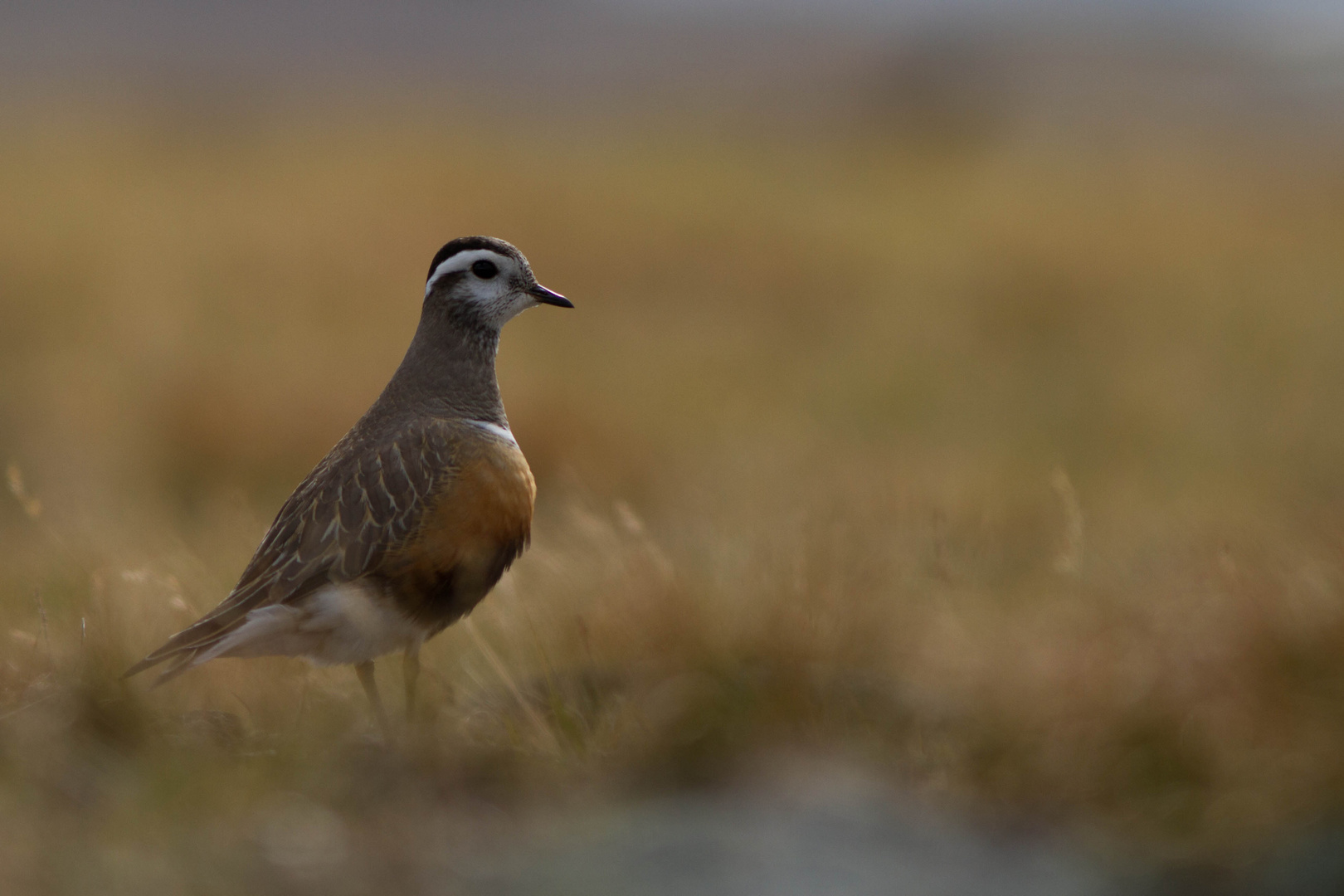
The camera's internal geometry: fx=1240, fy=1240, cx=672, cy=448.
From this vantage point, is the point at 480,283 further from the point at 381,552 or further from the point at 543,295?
the point at 381,552

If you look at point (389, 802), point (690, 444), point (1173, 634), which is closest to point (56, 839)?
point (389, 802)

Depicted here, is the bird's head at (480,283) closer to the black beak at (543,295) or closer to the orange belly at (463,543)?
the black beak at (543,295)

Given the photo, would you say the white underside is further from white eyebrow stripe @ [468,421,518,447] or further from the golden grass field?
white eyebrow stripe @ [468,421,518,447]

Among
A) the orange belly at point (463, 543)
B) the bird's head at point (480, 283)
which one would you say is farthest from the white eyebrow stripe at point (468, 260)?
the orange belly at point (463, 543)

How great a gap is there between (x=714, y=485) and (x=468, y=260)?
17.9 feet

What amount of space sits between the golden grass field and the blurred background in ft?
0.10

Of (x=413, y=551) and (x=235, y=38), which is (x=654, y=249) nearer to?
(x=413, y=551)

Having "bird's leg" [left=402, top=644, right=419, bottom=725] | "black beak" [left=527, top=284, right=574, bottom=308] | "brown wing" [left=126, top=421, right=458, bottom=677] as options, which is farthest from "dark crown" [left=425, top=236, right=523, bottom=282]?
"bird's leg" [left=402, top=644, right=419, bottom=725]

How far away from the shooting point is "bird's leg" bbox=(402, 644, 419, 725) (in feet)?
14.3

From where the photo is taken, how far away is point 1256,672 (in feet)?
14.3

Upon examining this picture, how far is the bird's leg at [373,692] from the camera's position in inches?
165

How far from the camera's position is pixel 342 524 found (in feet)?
14.9

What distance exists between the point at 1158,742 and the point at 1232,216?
2315 cm

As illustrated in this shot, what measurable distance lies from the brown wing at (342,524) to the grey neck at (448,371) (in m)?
0.24
